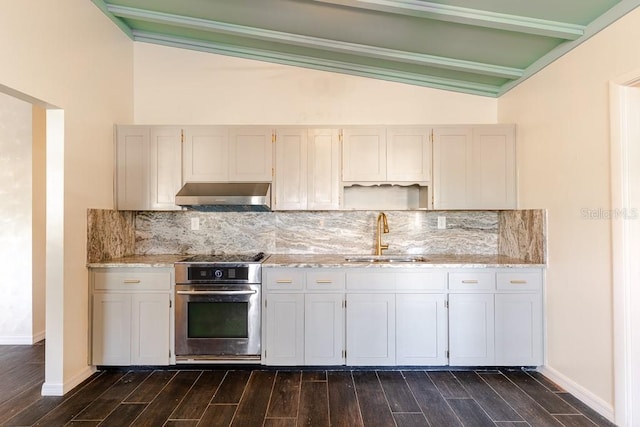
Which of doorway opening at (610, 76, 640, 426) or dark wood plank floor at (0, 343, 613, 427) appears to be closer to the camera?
doorway opening at (610, 76, 640, 426)

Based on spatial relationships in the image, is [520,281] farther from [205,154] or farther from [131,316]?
[131,316]

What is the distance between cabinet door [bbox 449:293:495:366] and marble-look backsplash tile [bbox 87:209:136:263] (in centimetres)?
306

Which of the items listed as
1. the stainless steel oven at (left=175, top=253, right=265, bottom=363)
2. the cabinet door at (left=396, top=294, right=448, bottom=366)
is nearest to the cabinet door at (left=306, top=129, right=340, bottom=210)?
the stainless steel oven at (left=175, top=253, right=265, bottom=363)

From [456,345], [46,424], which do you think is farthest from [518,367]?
[46,424]

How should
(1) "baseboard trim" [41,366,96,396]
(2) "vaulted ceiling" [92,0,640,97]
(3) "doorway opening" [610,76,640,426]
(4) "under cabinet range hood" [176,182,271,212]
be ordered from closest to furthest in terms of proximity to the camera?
1. (3) "doorway opening" [610,76,640,426]
2. (2) "vaulted ceiling" [92,0,640,97]
3. (1) "baseboard trim" [41,366,96,396]
4. (4) "under cabinet range hood" [176,182,271,212]

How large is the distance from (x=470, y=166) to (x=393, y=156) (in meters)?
0.73

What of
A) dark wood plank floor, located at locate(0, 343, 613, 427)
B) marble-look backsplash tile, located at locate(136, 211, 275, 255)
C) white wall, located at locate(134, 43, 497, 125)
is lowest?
dark wood plank floor, located at locate(0, 343, 613, 427)

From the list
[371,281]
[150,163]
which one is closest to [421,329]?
[371,281]

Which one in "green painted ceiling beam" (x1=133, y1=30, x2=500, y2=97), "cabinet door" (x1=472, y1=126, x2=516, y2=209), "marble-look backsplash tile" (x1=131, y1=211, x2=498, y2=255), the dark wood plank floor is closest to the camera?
the dark wood plank floor

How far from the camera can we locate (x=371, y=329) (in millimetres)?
2775

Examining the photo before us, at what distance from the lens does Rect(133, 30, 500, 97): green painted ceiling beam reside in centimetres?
335

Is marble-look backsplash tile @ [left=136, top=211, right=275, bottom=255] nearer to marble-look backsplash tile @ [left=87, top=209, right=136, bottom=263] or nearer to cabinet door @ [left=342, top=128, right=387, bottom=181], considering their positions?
marble-look backsplash tile @ [left=87, top=209, right=136, bottom=263]

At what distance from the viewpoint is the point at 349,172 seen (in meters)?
3.12

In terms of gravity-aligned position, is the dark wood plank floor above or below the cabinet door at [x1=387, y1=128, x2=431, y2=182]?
below
